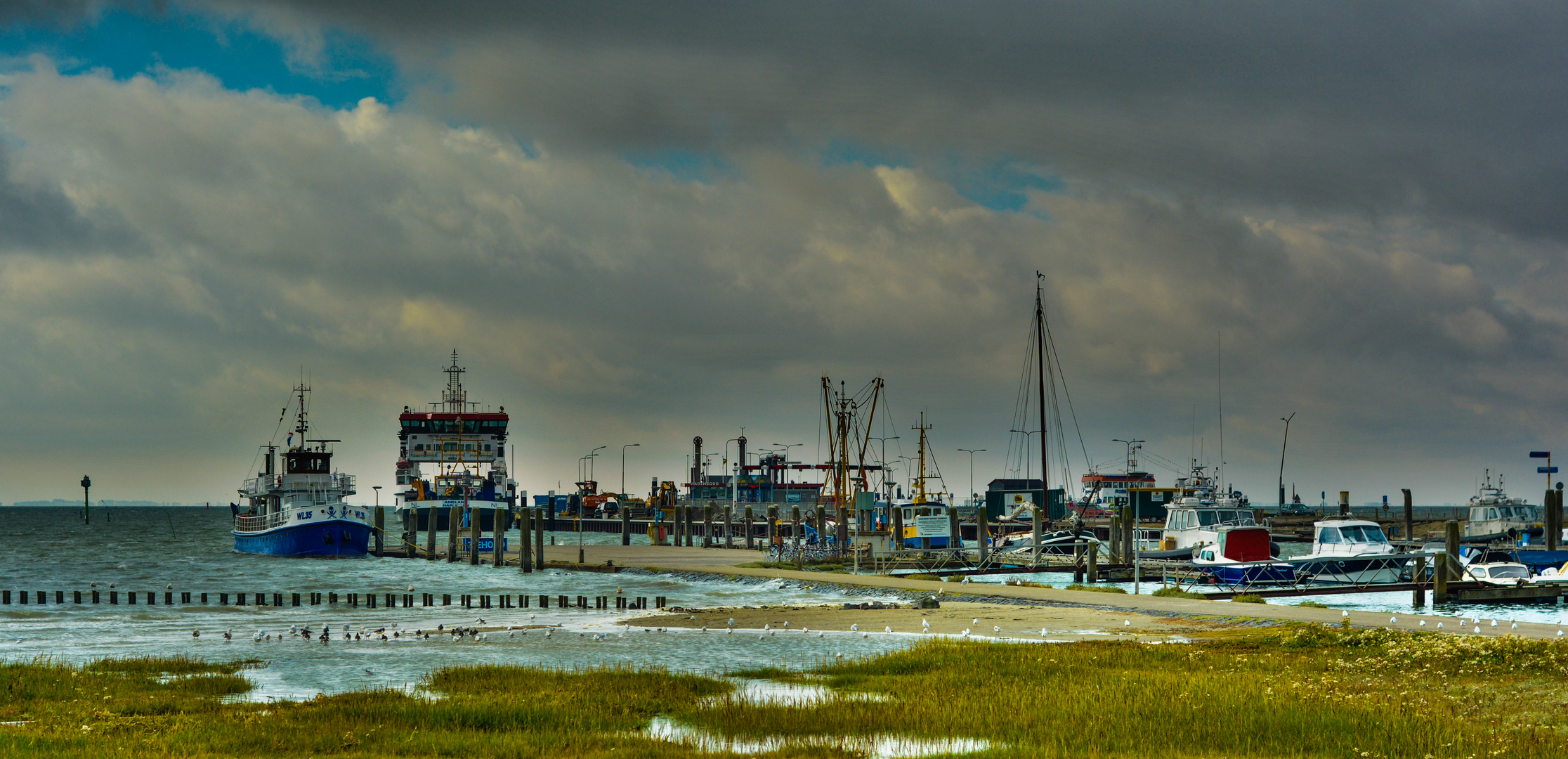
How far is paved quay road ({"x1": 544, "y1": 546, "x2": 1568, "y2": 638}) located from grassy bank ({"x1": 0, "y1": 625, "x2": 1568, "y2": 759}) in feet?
11.9

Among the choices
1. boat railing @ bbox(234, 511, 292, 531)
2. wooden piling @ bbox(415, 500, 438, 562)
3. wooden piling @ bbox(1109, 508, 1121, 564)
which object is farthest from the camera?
boat railing @ bbox(234, 511, 292, 531)

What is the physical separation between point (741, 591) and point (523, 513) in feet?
58.7

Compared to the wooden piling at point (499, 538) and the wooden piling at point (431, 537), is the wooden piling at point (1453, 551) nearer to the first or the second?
the wooden piling at point (499, 538)

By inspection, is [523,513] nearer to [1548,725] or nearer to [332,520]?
[332,520]

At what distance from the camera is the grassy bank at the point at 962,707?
1611 cm

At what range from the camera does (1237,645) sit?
84.6 ft

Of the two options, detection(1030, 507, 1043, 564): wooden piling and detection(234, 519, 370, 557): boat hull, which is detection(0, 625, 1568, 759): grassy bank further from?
detection(234, 519, 370, 557): boat hull

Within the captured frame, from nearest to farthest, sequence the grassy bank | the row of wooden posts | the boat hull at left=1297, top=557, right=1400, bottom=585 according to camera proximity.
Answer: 1. the grassy bank
2. the row of wooden posts
3. the boat hull at left=1297, top=557, right=1400, bottom=585

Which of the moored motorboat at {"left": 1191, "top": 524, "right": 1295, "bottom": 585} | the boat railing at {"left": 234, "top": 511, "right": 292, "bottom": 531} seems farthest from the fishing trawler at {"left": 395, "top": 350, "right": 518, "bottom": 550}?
the moored motorboat at {"left": 1191, "top": 524, "right": 1295, "bottom": 585}

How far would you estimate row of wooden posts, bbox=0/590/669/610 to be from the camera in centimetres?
4334

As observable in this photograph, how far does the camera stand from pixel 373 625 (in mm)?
37656

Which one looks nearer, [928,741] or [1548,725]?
[1548,725]

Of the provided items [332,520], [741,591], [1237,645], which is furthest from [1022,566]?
[332,520]

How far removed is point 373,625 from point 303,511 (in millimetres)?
49839
